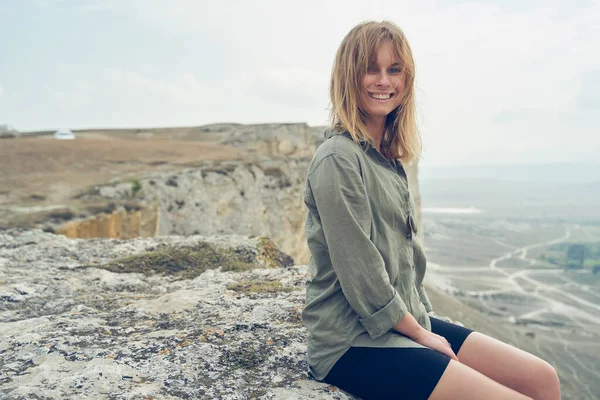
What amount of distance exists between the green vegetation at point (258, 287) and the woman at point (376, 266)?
1782 mm

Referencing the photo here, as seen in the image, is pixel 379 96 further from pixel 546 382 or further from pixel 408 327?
pixel 546 382

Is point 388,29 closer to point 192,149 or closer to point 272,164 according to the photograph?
point 272,164

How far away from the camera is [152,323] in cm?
354

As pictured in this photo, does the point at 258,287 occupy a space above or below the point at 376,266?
below

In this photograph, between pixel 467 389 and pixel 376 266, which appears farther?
pixel 376 266

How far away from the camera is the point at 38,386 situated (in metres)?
2.45

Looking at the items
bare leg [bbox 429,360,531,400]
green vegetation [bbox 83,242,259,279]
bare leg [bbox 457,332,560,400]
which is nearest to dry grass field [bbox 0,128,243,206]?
green vegetation [bbox 83,242,259,279]

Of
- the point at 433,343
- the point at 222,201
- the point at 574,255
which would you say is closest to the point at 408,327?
the point at 433,343

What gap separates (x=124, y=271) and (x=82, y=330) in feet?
5.97

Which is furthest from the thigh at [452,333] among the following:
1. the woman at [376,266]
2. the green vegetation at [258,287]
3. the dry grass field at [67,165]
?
the dry grass field at [67,165]

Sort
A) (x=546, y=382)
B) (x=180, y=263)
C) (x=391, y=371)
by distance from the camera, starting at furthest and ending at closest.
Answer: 1. (x=180, y=263)
2. (x=546, y=382)
3. (x=391, y=371)

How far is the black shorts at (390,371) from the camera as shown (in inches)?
83.0

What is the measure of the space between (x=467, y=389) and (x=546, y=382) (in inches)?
26.0

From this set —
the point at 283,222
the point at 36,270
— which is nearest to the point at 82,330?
the point at 36,270
